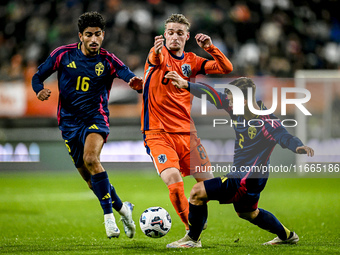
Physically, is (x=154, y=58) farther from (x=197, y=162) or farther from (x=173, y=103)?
(x=197, y=162)

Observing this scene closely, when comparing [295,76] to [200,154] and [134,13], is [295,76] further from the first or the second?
[200,154]

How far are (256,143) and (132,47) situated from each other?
1096 cm

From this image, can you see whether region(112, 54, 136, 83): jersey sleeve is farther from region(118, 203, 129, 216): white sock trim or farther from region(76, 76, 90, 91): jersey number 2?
region(118, 203, 129, 216): white sock trim

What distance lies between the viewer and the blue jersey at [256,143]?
16.7 ft

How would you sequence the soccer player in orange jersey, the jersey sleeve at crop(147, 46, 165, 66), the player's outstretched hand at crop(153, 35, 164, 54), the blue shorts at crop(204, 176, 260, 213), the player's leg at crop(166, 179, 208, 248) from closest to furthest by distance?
the blue shorts at crop(204, 176, 260, 213), the player's leg at crop(166, 179, 208, 248), the player's outstretched hand at crop(153, 35, 164, 54), the jersey sleeve at crop(147, 46, 165, 66), the soccer player in orange jersey

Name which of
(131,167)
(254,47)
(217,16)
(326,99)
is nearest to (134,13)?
(217,16)

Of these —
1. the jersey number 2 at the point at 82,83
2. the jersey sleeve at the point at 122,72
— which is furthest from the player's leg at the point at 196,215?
the jersey number 2 at the point at 82,83

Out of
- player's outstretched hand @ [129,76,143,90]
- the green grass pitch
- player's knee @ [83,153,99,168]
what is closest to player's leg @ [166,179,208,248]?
the green grass pitch

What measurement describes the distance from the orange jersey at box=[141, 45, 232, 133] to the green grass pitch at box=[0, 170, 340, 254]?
4.19 feet

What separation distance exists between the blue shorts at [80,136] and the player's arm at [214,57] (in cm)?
133

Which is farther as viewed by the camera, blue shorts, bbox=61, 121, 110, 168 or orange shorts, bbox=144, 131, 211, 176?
blue shorts, bbox=61, 121, 110, 168

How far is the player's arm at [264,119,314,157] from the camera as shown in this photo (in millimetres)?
4914

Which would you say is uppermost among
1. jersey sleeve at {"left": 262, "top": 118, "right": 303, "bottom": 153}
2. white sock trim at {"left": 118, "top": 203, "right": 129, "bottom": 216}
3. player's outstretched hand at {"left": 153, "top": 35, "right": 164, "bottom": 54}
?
player's outstretched hand at {"left": 153, "top": 35, "right": 164, "bottom": 54}

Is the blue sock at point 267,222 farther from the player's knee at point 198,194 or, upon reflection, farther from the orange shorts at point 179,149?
the orange shorts at point 179,149
